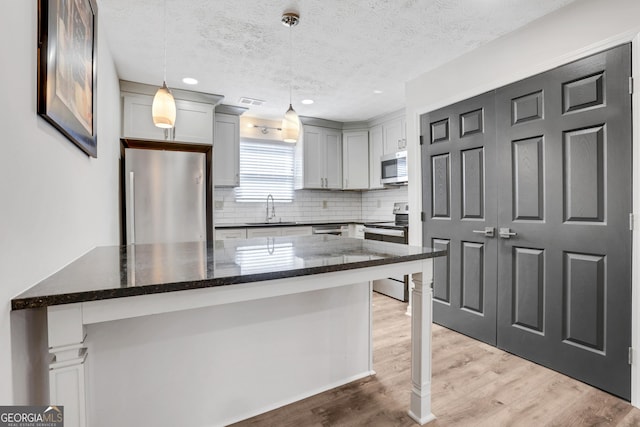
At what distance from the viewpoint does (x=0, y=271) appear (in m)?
0.78

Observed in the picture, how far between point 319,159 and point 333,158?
0.23m

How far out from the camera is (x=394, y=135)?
4.35 m

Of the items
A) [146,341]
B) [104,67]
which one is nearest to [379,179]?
[104,67]

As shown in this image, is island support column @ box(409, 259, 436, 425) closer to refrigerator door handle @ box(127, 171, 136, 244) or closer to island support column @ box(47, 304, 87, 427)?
island support column @ box(47, 304, 87, 427)

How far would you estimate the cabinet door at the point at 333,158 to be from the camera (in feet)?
15.9

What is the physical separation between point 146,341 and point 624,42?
2920 mm

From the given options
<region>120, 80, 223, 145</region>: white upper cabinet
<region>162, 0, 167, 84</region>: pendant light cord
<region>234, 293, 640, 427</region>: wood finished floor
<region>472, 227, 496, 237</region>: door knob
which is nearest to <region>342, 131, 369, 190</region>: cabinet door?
<region>120, 80, 223, 145</region>: white upper cabinet

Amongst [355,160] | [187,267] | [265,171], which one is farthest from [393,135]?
[187,267]

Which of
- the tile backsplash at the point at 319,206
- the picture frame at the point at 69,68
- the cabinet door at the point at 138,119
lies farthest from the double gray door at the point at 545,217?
the cabinet door at the point at 138,119

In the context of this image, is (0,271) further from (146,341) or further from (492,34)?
(492,34)

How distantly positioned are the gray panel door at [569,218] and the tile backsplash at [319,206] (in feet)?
7.19

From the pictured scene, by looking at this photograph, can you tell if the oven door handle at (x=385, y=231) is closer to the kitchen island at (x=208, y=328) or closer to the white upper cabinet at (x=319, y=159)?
the white upper cabinet at (x=319, y=159)

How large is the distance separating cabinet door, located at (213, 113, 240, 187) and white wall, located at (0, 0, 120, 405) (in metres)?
2.54

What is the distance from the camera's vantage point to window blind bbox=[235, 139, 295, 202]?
4.62 metres
